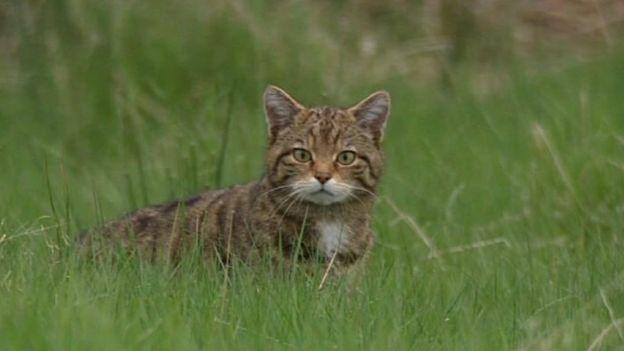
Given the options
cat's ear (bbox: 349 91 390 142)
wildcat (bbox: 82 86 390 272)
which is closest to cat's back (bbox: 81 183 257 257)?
wildcat (bbox: 82 86 390 272)

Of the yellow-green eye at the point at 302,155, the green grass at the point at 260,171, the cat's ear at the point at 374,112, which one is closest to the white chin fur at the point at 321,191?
the yellow-green eye at the point at 302,155

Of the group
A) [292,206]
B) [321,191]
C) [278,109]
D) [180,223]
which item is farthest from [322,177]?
[180,223]

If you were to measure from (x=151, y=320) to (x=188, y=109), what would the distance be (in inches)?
210

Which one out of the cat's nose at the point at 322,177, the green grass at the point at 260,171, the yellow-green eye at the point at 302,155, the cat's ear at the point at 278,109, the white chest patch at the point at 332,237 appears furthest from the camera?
the cat's ear at the point at 278,109

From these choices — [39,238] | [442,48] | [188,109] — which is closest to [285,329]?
[39,238]

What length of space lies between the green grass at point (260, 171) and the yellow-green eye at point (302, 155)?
50 cm

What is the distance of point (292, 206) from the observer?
7.36 metres

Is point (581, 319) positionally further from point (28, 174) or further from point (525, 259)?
point (28, 174)

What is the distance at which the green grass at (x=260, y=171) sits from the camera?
19.0ft

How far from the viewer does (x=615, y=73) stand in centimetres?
1118

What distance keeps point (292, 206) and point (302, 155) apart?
0.26 m

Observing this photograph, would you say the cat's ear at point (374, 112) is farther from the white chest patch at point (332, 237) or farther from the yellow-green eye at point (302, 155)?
the white chest patch at point (332, 237)

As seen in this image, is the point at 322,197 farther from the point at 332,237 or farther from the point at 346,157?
the point at 346,157

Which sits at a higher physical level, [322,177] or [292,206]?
[322,177]
